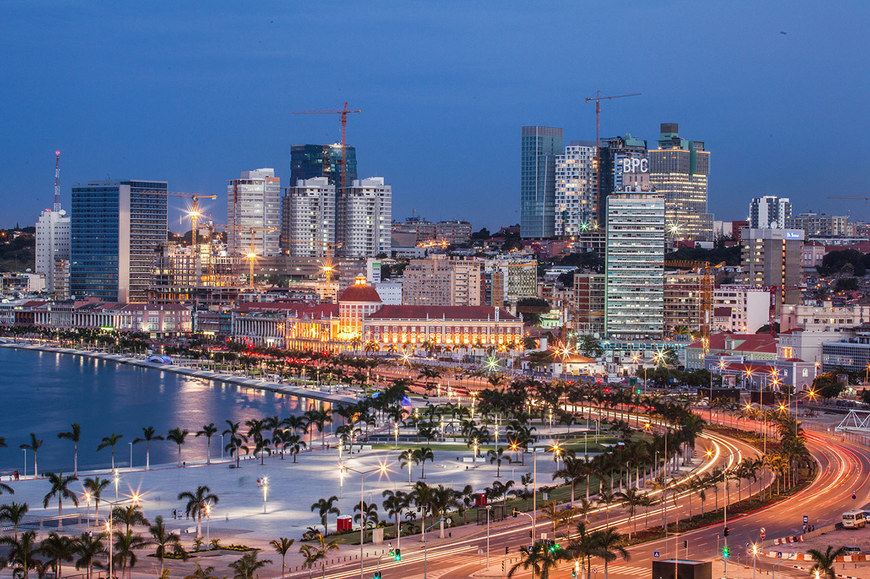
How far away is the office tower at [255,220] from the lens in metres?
195

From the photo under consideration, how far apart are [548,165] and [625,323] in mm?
89951

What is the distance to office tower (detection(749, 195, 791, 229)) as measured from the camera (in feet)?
595

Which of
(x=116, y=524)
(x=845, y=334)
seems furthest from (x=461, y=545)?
(x=845, y=334)

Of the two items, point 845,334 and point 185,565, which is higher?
point 845,334

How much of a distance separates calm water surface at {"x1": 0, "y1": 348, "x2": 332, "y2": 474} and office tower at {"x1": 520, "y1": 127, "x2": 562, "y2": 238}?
9452 centimetres

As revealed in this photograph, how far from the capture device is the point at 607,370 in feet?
300

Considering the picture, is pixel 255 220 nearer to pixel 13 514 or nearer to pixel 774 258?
pixel 774 258

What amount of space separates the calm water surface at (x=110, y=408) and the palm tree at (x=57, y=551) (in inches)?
849

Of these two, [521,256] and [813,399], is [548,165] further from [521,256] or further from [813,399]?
[813,399]

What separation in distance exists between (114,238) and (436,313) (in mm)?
77330

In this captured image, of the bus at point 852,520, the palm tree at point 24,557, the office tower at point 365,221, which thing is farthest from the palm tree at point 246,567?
the office tower at point 365,221

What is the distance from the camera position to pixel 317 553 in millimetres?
31000

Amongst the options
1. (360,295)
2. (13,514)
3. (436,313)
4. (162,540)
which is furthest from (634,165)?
(162,540)

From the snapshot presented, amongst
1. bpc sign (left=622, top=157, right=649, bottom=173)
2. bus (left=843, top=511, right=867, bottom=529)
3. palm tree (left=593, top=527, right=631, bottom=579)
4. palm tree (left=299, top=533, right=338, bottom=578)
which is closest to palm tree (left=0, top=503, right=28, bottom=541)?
palm tree (left=299, top=533, right=338, bottom=578)
